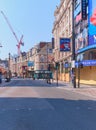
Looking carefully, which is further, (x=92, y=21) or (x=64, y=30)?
(x=64, y=30)

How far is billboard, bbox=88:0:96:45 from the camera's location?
2110 inches

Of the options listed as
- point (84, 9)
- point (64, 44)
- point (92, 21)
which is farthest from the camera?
point (64, 44)

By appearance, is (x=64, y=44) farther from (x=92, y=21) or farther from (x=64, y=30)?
(x=64, y=30)

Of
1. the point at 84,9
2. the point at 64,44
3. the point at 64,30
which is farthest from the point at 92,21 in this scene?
the point at 64,30

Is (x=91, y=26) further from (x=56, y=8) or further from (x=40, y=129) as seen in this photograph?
(x=56, y=8)

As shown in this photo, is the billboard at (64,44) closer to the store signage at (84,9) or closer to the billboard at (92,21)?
the store signage at (84,9)

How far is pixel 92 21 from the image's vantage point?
178 feet

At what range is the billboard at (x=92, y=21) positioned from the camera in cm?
5359

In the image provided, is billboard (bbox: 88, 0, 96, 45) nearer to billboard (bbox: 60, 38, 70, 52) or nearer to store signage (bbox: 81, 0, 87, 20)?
store signage (bbox: 81, 0, 87, 20)

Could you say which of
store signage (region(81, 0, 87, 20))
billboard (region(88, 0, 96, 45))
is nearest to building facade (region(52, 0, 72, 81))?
store signage (region(81, 0, 87, 20))

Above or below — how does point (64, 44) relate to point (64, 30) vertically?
below

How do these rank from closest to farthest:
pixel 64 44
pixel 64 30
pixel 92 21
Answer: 1. pixel 92 21
2. pixel 64 44
3. pixel 64 30

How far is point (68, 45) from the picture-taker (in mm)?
60938

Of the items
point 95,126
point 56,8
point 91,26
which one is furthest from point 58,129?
point 56,8
